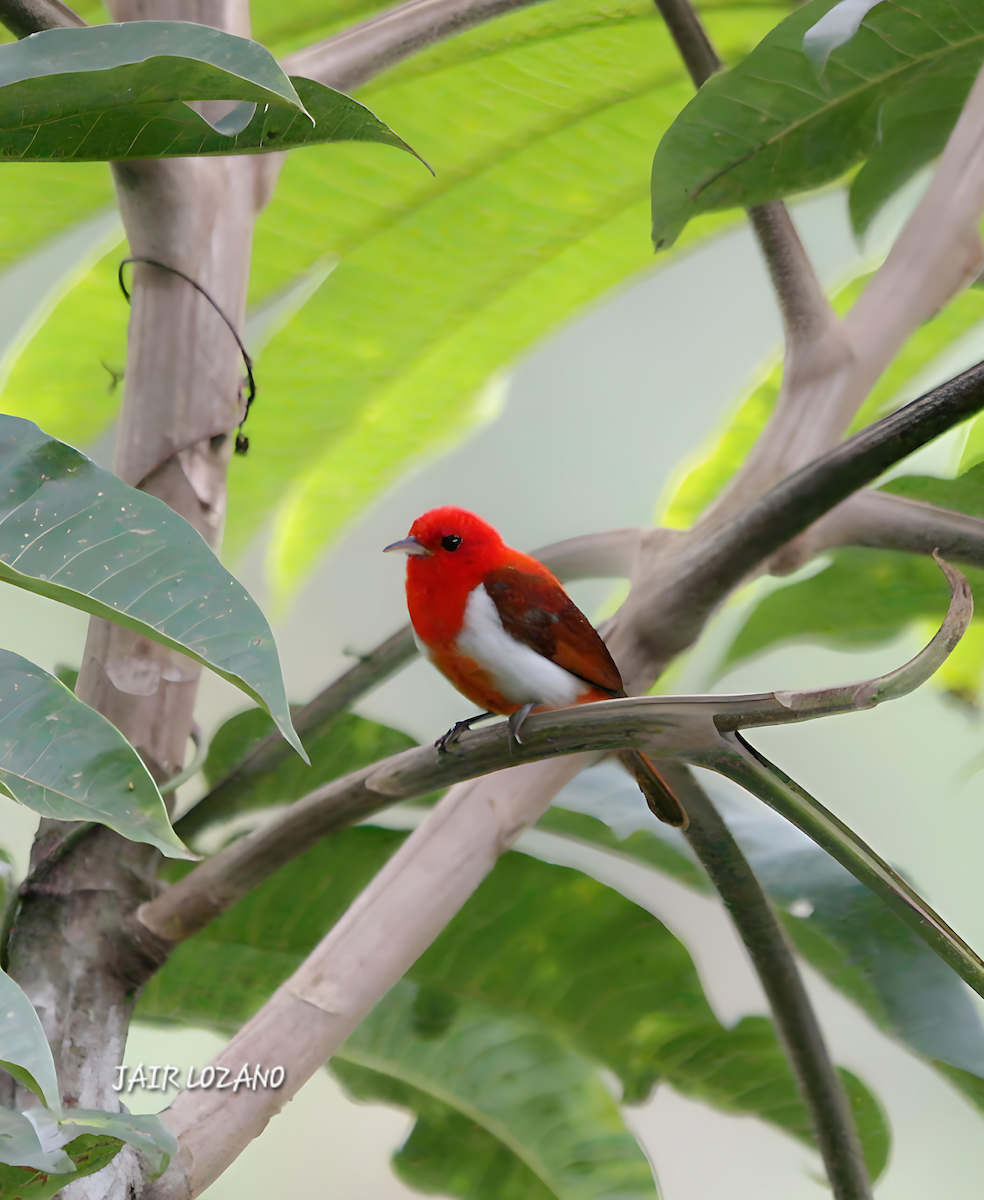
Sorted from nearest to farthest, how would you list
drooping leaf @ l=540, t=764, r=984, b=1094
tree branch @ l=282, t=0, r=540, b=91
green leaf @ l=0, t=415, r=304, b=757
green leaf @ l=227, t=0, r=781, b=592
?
1. green leaf @ l=0, t=415, r=304, b=757
2. tree branch @ l=282, t=0, r=540, b=91
3. drooping leaf @ l=540, t=764, r=984, b=1094
4. green leaf @ l=227, t=0, r=781, b=592

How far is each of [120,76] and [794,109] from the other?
523 mm

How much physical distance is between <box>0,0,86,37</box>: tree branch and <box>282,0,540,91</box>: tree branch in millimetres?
168

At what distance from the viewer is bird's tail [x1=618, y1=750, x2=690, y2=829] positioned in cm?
75

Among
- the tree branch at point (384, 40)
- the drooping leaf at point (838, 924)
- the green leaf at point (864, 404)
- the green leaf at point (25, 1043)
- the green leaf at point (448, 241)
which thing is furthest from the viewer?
the green leaf at point (864, 404)

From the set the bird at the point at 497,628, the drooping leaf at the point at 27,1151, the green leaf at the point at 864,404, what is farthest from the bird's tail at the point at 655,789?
the green leaf at the point at 864,404

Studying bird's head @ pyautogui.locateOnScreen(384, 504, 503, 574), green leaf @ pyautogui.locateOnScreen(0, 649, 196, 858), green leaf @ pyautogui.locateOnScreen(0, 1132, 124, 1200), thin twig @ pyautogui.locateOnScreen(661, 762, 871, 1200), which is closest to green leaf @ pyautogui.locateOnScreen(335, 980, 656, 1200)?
thin twig @ pyautogui.locateOnScreen(661, 762, 871, 1200)

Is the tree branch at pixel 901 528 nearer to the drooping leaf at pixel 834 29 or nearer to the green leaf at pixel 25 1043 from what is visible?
the drooping leaf at pixel 834 29

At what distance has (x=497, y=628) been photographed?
2.75 feet

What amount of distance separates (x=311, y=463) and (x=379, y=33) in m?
0.55

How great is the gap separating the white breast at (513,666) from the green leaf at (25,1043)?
1.81ft

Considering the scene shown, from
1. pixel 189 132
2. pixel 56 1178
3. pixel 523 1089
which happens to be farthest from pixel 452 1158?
pixel 189 132

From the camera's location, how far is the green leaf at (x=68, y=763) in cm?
37

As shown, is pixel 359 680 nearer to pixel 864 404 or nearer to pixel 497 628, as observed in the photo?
pixel 497 628

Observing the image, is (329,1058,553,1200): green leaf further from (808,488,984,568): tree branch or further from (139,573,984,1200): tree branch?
(808,488,984,568): tree branch
